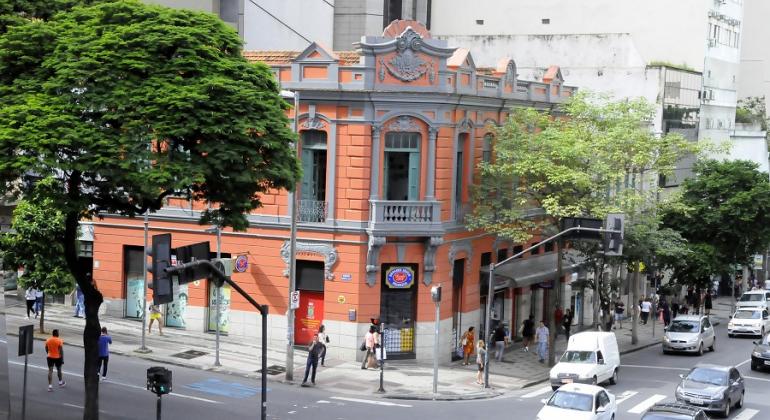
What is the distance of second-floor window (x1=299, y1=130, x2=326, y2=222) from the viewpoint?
42875 mm

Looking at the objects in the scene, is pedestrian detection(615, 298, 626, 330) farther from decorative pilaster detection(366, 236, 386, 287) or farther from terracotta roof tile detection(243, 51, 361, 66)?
terracotta roof tile detection(243, 51, 361, 66)

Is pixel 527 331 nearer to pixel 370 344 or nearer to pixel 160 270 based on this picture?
pixel 370 344

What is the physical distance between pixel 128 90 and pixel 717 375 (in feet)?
68.0

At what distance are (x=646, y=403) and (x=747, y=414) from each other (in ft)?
10.6

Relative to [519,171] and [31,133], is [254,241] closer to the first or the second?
[519,171]

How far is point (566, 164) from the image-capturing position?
4525 centimetres

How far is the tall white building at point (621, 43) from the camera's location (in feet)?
227

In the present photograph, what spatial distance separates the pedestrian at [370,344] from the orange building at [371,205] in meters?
1.19

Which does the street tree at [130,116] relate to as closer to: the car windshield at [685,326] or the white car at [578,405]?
the white car at [578,405]

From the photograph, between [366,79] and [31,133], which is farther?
[366,79]

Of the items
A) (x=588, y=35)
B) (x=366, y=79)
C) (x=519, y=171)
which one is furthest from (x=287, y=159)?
(x=588, y=35)

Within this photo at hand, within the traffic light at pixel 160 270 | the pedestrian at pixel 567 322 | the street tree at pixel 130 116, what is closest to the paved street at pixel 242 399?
Answer: the street tree at pixel 130 116

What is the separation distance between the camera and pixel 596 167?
1750 inches

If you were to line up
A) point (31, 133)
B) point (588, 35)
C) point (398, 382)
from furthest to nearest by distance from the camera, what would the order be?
1. point (588, 35)
2. point (398, 382)
3. point (31, 133)
